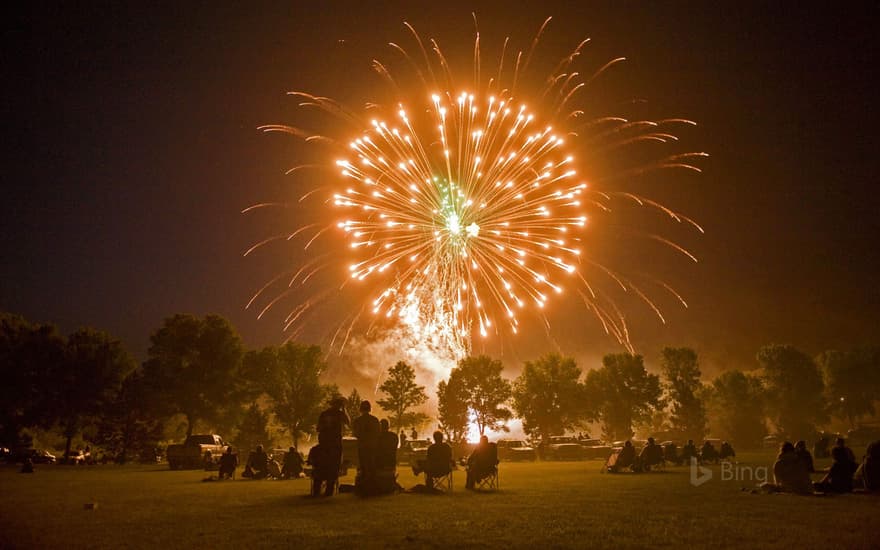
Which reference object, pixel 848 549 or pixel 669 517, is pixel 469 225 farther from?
pixel 848 549

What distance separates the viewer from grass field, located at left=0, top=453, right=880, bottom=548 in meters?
8.77

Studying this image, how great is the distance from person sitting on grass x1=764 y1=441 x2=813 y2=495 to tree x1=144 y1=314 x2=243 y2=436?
5809 centimetres

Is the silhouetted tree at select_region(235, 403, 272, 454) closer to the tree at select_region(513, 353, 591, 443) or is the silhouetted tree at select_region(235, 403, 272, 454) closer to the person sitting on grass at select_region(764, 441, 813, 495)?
the tree at select_region(513, 353, 591, 443)

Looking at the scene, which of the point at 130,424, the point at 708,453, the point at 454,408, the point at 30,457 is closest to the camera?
the point at 708,453

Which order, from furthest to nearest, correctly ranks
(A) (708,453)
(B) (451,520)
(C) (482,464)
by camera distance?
1. (A) (708,453)
2. (C) (482,464)
3. (B) (451,520)

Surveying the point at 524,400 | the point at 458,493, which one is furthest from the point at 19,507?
the point at 524,400

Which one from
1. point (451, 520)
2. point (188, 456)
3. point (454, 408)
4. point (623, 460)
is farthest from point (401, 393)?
point (451, 520)

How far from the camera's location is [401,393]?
72.9 meters

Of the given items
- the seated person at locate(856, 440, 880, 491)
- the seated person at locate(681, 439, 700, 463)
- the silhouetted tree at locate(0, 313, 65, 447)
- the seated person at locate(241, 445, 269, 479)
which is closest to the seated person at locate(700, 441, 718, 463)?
the seated person at locate(681, 439, 700, 463)

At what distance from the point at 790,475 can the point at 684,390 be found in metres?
75.3

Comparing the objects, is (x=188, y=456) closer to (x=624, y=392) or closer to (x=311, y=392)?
(x=311, y=392)

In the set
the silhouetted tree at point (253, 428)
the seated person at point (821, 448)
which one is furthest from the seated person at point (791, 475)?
the silhouetted tree at point (253, 428)

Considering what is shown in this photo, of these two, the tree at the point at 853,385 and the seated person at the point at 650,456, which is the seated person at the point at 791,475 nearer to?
the seated person at the point at 650,456

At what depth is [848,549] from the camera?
25.9 feet
